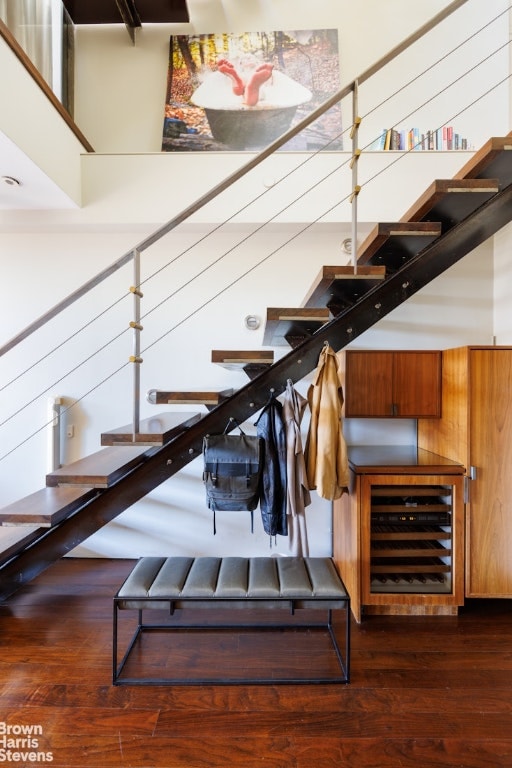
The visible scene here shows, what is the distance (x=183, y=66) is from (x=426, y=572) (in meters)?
4.17


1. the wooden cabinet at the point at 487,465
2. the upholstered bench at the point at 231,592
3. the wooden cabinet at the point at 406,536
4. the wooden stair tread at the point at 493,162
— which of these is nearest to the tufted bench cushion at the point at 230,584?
the upholstered bench at the point at 231,592

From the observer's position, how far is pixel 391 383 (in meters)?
2.60

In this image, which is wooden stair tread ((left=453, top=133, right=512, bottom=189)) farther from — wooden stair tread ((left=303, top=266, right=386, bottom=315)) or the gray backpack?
the gray backpack

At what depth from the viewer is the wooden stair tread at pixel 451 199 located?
1668 millimetres

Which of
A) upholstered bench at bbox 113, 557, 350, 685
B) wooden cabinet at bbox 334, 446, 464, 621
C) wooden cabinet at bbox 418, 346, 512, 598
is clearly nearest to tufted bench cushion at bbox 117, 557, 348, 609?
upholstered bench at bbox 113, 557, 350, 685

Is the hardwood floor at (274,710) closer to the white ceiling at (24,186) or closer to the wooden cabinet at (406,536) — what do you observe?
the wooden cabinet at (406,536)

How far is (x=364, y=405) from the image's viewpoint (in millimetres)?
2602

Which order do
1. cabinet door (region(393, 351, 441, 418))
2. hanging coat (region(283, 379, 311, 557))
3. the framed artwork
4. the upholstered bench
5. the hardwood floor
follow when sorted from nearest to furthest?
the hardwood floor → the upholstered bench → hanging coat (region(283, 379, 311, 557)) → cabinet door (region(393, 351, 441, 418)) → the framed artwork

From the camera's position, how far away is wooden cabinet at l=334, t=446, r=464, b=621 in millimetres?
2203

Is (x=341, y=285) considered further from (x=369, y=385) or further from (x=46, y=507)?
(x=46, y=507)

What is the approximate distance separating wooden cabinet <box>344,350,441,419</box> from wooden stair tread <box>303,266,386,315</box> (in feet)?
1.83

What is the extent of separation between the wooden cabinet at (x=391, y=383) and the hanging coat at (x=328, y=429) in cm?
64

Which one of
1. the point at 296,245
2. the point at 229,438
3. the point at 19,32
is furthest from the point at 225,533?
the point at 19,32

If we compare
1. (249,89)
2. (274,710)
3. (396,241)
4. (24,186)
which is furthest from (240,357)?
(249,89)
